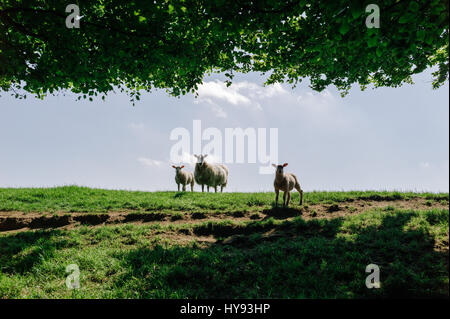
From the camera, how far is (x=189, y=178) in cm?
1939

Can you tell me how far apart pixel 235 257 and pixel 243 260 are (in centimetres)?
20

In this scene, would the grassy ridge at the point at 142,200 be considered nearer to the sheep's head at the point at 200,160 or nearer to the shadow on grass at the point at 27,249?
the shadow on grass at the point at 27,249

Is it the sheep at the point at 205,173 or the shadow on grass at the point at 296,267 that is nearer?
the shadow on grass at the point at 296,267

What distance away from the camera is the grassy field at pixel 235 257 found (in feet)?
13.1

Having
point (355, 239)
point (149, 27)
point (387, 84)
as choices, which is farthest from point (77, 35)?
point (387, 84)

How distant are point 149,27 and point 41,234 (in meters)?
7.44

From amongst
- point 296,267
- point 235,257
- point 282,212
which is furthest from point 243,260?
point 282,212

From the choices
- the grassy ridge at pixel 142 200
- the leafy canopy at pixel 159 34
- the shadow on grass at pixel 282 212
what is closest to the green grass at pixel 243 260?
the shadow on grass at pixel 282 212

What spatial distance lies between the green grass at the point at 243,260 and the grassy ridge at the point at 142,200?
2703 millimetres

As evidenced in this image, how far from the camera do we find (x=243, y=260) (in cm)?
498
